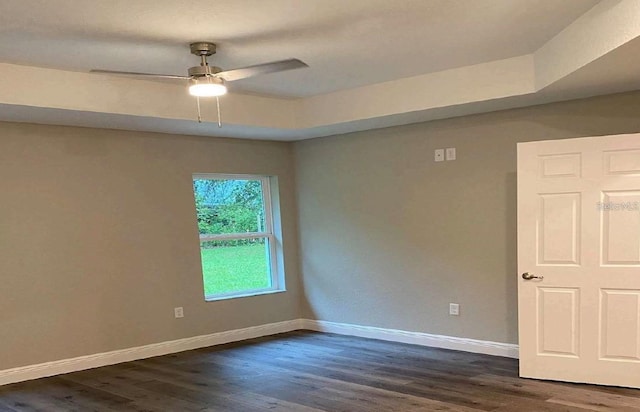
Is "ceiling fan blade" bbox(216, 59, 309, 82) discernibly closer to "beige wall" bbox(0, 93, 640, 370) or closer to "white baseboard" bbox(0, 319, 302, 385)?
"beige wall" bbox(0, 93, 640, 370)

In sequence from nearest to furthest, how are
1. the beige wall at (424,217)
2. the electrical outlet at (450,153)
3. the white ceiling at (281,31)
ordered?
the white ceiling at (281,31)
the beige wall at (424,217)
the electrical outlet at (450,153)

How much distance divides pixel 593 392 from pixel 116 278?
412 centimetres

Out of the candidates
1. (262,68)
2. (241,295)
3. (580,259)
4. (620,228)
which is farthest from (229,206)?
(620,228)

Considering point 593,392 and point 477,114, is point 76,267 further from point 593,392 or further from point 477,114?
point 593,392

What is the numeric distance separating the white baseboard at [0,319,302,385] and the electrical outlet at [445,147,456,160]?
2.67m

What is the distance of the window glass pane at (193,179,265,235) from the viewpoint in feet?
18.0

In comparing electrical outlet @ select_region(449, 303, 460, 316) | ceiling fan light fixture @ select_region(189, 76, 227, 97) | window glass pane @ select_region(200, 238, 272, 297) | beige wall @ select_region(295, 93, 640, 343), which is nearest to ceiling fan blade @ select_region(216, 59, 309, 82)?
ceiling fan light fixture @ select_region(189, 76, 227, 97)

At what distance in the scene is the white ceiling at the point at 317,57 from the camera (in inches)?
109

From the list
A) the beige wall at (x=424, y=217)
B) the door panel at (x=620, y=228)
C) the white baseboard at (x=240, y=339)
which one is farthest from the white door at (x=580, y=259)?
the white baseboard at (x=240, y=339)

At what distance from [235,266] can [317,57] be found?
9.44 ft

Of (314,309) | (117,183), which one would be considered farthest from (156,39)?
(314,309)

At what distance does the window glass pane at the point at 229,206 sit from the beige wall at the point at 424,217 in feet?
1.74

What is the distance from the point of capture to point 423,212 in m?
4.98

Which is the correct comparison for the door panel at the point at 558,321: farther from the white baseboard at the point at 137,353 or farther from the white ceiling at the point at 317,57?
the white baseboard at the point at 137,353
